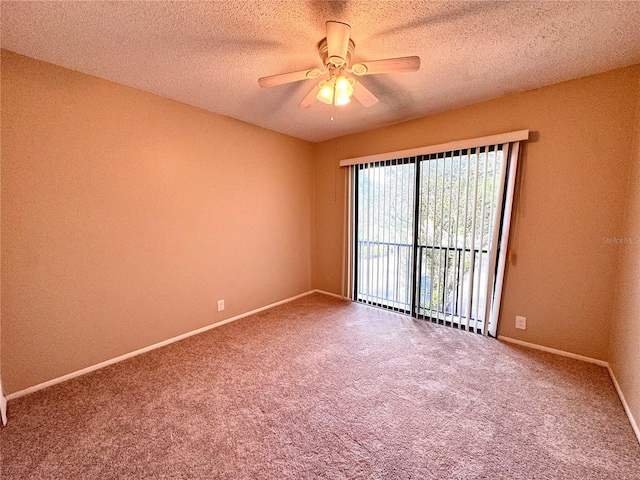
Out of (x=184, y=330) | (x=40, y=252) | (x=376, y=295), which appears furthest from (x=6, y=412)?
(x=376, y=295)

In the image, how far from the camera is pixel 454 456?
1388mm

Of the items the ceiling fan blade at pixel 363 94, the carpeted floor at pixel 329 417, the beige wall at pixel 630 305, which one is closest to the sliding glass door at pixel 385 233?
the carpeted floor at pixel 329 417

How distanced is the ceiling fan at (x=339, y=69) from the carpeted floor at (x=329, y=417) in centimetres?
214

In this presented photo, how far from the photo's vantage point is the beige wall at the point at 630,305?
166 centimetres

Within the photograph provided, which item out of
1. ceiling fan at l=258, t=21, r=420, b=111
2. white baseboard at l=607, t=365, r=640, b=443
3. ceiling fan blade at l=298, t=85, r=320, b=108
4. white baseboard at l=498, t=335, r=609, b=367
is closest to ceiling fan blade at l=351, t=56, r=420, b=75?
ceiling fan at l=258, t=21, r=420, b=111

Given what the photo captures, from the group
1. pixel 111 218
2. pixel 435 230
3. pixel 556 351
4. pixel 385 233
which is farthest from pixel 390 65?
Answer: pixel 556 351

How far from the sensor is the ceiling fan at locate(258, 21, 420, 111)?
1415 mm

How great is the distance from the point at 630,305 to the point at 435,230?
156cm

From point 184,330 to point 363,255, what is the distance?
7.93 ft

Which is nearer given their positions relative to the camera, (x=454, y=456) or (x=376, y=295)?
(x=454, y=456)

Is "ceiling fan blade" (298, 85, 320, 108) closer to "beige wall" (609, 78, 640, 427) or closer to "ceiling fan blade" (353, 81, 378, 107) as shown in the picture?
"ceiling fan blade" (353, 81, 378, 107)

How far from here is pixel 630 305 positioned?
181 cm

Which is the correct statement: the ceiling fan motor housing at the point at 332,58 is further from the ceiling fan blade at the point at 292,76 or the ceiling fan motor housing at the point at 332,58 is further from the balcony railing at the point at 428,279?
the balcony railing at the point at 428,279

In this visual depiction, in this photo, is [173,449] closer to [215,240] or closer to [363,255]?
[215,240]
